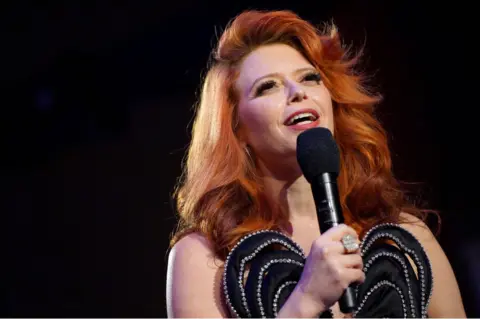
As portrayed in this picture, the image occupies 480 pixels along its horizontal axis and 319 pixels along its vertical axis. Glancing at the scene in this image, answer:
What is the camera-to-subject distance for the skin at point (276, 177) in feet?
4.71

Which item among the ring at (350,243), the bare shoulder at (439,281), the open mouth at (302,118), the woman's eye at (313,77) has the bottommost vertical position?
the bare shoulder at (439,281)

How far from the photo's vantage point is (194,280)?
4.70ft

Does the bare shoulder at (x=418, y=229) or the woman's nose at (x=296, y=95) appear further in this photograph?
the bare shoulder at (x=418, y=229)

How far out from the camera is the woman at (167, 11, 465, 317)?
1488 mm

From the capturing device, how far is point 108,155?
2.47 meters

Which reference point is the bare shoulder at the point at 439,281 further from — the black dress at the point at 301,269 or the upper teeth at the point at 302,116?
the upper teeth at the point at 302,116

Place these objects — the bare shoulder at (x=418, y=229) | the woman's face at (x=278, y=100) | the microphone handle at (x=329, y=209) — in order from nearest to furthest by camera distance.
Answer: the microphone handle at (x=329, y=209), the woman's face at (x=278, y=100), the bare shoulder at (x=418, y=229)

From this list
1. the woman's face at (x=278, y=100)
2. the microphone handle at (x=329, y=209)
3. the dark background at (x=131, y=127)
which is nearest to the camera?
the microphone handle at (x=329, y=209)

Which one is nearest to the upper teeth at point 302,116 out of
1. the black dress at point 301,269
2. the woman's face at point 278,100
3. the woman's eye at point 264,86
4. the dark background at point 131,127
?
the woman's face at point 278,100

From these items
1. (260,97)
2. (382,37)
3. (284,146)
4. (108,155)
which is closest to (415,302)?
(284,146)

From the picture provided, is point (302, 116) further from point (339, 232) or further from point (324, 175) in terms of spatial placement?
point (339, 232)

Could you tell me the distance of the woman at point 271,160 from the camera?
4.88 feet

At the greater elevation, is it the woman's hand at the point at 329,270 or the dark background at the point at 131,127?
the dark background at the point at 131,127

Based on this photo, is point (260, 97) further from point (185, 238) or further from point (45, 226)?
point (45, 226)
